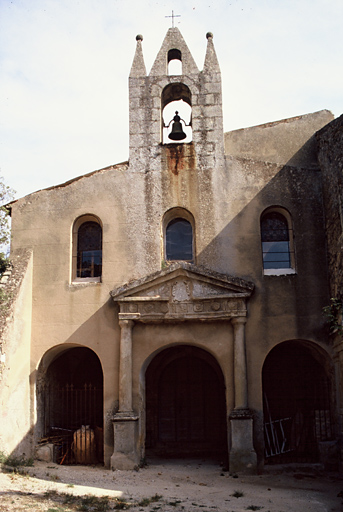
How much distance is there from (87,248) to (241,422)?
5.46 m

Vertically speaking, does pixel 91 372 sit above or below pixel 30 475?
above

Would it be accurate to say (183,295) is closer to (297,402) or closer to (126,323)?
(126,323)

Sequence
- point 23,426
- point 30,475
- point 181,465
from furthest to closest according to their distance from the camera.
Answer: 1. point 181,465
2. point 23,426
3. point 30,475

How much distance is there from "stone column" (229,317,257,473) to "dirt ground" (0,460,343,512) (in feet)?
1.04

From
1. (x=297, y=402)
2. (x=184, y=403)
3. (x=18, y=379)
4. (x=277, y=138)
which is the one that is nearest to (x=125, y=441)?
(x=18, y=379)

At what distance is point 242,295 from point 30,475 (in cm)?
562

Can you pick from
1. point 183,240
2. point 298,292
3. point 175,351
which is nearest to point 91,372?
point 175,351

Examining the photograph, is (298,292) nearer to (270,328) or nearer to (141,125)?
(270,328)

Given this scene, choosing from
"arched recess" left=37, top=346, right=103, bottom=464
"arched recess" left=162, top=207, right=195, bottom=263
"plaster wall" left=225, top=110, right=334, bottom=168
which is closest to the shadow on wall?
"arched recess" left=37, top=346, right=103, bottom=464

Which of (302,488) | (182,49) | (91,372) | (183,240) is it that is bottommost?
(302,488)

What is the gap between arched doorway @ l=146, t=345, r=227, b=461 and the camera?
1503 cm

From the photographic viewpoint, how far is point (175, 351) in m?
15.3

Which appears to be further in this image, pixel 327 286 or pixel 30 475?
pixel 327 286

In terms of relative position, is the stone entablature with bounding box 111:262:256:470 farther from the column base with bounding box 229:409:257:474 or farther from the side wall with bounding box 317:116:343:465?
the side wall with bounding box 317:116:343:465
